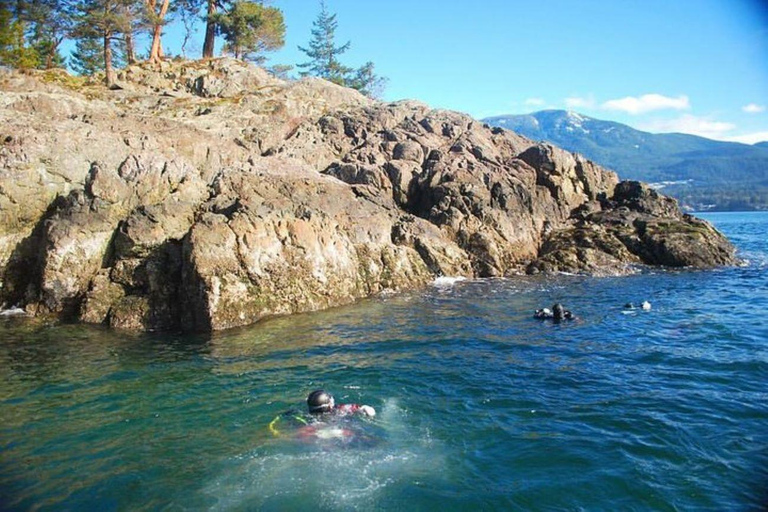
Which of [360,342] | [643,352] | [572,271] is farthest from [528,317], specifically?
[572,271]

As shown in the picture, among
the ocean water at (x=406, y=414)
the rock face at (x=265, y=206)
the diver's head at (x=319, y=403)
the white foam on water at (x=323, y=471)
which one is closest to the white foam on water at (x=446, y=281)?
the rock face at (x=265, y=206)

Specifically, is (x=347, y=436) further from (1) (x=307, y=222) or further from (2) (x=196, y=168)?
(2) (x=196, y=168)

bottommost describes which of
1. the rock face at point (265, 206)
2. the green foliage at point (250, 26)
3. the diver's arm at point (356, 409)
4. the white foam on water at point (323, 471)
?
the white foam on water at point (323, 471)

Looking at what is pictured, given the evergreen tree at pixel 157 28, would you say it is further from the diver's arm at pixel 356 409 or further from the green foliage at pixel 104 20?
the diver's arm at pixel 356 409

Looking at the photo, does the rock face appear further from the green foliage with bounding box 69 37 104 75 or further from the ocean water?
the green foliage with bounding box 69 37 104 75

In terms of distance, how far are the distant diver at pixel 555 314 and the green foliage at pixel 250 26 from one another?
43.8 m

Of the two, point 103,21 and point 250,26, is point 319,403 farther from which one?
point 250,26

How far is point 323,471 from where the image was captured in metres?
10.0

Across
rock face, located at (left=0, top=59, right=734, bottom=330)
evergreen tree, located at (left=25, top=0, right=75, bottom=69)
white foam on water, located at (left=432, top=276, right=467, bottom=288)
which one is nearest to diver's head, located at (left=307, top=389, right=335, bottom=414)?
rock face, located at (left=0, top=59, right=734, bottom=330)

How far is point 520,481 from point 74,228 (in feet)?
72.9

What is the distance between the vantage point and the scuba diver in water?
38.7ft

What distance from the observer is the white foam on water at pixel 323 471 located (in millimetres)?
9055

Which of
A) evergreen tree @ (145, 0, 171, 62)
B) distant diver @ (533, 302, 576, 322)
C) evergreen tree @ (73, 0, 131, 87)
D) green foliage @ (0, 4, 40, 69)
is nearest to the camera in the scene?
distant diver @ (533, 302, 576, 322)

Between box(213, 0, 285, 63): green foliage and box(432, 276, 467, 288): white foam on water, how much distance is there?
36416 millimetres
